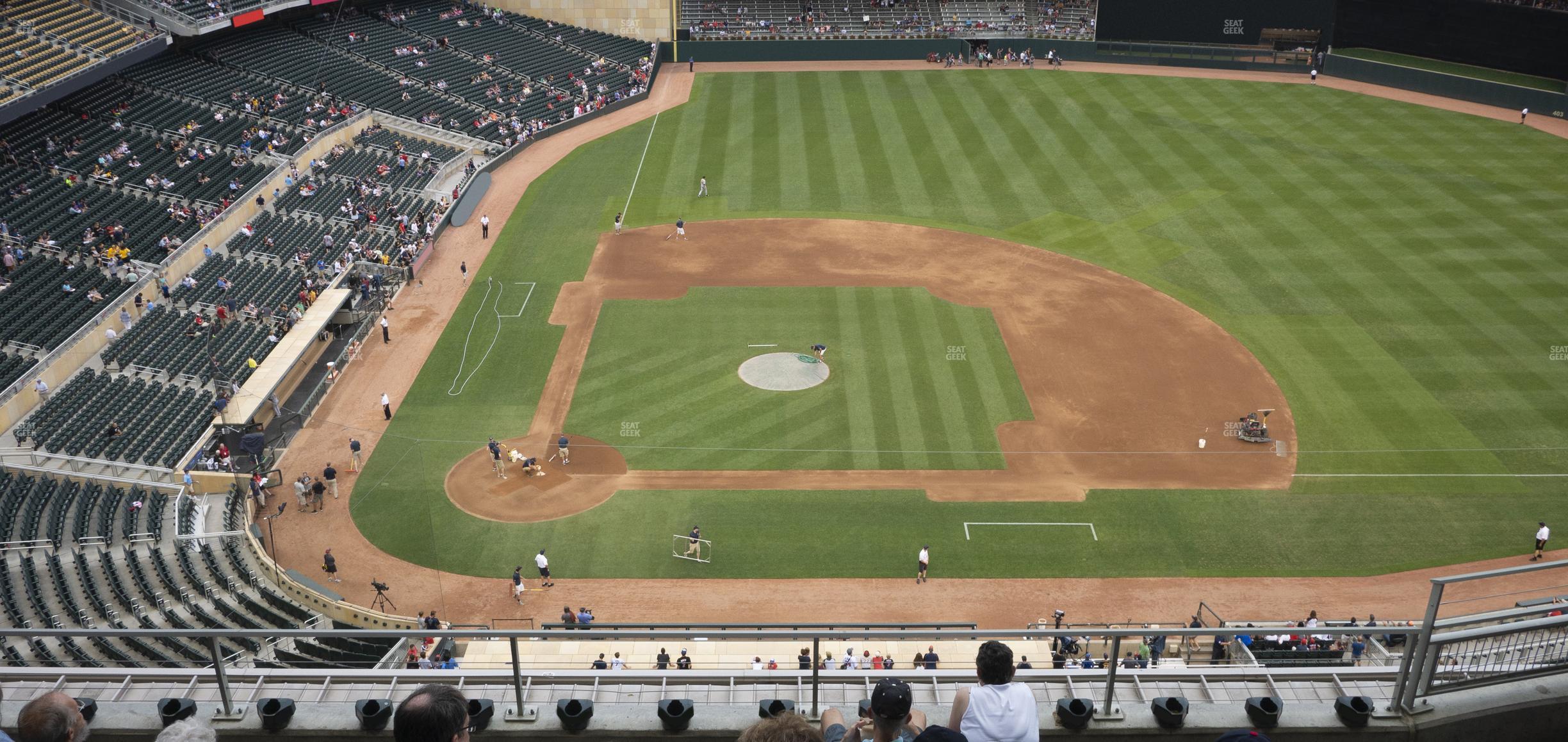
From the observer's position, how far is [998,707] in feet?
25.4

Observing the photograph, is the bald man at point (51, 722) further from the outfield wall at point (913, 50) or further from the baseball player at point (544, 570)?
the outfield wall at point (913, 50)

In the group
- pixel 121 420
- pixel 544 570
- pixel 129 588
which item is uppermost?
pixel 121 420

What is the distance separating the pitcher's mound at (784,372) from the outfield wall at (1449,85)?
45219mm

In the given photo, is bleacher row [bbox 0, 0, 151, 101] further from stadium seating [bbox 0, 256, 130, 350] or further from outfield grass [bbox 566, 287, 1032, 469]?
outfield grass [bbox 566, 287, 1032, 469]

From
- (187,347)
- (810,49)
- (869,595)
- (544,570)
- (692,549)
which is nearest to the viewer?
(869,595)

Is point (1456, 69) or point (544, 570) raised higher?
point (1456, 69)

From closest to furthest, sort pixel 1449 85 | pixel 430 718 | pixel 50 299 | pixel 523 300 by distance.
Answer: pixel 430 718
pixel 50 299
pixel 523 300
pixel 1449 85

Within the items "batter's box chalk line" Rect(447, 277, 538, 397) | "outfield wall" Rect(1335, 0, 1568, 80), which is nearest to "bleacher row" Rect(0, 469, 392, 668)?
"batter's box chalk line" Rect(447, 277, 538, 397)

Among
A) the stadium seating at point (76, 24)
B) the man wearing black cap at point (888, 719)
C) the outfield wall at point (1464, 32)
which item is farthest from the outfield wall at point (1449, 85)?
the man wearing black cap at point (888, 719)

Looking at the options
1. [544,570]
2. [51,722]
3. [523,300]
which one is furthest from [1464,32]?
[51,722]

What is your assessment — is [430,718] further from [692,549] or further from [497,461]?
[497,461]

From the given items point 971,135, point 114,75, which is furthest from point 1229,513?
point 114,75

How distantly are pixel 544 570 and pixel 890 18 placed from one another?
188 feet

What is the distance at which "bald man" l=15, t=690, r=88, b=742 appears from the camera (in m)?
6.36
